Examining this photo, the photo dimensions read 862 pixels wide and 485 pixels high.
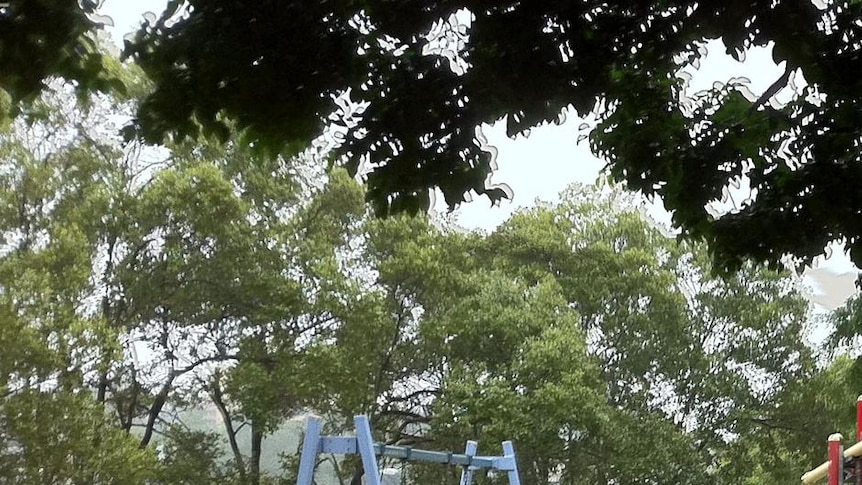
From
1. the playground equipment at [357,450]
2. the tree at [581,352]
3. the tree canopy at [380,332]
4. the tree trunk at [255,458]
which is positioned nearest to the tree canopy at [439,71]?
the playground equipment at [357,450]

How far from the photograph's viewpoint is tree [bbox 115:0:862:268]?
93 cm

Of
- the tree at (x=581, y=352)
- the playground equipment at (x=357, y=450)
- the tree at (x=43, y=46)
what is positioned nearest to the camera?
the tree at (x=43, y=46)

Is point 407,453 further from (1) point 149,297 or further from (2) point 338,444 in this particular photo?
(1) point 149,297

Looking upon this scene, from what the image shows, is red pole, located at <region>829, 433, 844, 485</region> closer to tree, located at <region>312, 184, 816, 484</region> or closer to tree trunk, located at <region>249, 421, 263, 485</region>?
tree, located at <region>312, 184, 816, 484</region>

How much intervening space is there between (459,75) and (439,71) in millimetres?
22

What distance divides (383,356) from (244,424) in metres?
0.61

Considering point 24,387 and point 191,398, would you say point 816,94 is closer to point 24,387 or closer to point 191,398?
point 24,387

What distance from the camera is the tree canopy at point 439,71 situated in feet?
2.99

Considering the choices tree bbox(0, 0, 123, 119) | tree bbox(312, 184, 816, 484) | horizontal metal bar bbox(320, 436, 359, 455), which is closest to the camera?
tree bbox(0, 0, 123, 119)

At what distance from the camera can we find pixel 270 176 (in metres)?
3.88

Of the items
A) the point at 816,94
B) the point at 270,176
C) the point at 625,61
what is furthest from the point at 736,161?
the point at 270,176

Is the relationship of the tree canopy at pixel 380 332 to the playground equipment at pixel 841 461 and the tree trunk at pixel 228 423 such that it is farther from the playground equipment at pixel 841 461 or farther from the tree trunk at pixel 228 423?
the playground equipment at pixel 841 461

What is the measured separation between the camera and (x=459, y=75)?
1.04 m

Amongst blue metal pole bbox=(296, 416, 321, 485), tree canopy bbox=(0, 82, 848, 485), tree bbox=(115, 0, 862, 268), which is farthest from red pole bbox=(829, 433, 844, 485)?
tree bbox=(115, 0, 862, 268)
